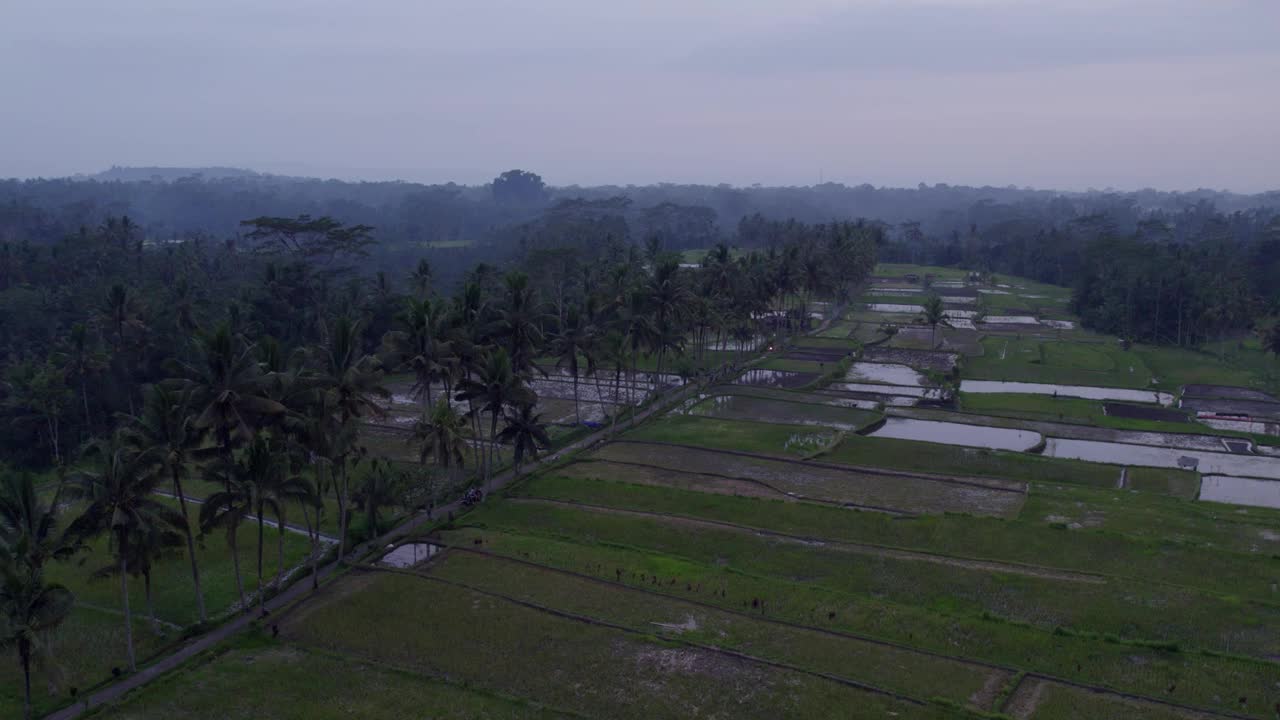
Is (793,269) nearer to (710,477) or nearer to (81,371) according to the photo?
(710,477)

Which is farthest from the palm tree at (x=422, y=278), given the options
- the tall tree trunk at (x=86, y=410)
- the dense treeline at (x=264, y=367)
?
the tall tree trunk at (x=86, y=410)

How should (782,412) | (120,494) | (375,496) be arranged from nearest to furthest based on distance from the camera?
1. (120,494)
2. (375,496)
3. (782,412)

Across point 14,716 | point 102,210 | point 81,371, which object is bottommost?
point 14,716

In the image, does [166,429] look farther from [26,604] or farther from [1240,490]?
[1240,490]

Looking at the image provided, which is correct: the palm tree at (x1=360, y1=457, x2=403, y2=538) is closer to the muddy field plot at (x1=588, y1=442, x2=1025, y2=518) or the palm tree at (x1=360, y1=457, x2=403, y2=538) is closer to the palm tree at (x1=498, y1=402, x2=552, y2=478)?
the palm tree at (x1=498, y1=402, x2=552, y2=478)

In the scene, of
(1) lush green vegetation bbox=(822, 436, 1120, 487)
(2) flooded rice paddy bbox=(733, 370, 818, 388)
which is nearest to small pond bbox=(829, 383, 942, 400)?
(2) flooded rice paddy bbox=(733, 370, 818, 388)

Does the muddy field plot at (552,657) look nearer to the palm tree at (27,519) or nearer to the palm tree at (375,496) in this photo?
the palm tree at (375,496)

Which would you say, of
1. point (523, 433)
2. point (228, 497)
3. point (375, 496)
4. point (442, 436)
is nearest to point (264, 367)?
point (228, 497)

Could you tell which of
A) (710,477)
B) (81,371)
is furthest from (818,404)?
(81,371)
